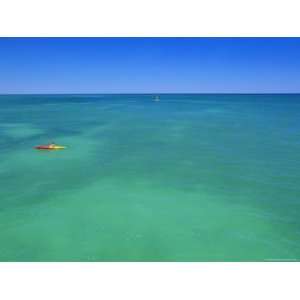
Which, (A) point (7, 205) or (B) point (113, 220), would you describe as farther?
(A) point (7, 205)

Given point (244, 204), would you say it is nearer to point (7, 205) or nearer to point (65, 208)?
point (65, 208)

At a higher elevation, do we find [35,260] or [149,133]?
[149,133]

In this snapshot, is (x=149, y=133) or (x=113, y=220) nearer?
(x=113, y=220)

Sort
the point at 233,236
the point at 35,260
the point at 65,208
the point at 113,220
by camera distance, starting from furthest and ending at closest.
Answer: the point at 65,208 < the point at 113,220 < the point at 233,236 < the point at 35,260
